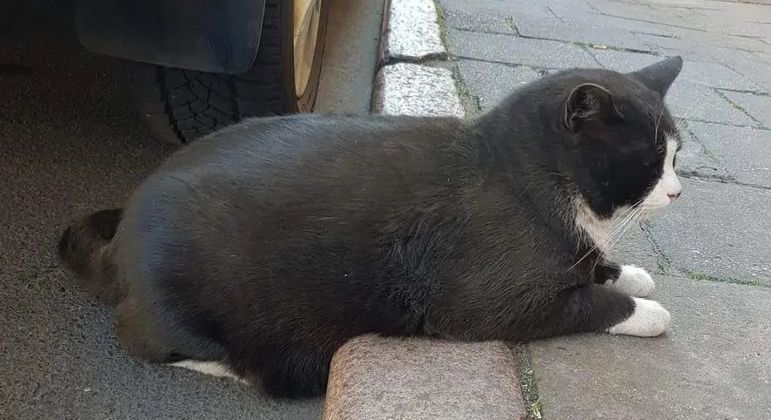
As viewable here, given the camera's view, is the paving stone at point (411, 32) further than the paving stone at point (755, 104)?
No

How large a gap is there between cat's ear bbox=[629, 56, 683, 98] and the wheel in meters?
0.83

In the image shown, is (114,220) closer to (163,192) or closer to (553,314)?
(163,192)

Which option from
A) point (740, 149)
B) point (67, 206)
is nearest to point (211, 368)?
point (67, 206)

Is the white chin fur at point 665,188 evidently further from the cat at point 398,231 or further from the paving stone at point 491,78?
the paving stone at point 491,78

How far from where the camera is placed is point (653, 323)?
61.9 inches

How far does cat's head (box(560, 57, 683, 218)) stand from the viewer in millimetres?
1447

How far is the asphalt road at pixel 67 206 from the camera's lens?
5.12 feet

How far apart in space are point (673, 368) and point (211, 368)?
0.89m

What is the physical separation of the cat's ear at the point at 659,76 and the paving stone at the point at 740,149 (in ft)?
3.15

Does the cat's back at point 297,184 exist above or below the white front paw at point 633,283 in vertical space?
above

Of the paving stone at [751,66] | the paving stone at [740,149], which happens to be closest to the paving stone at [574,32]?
the paving stone at [751,66]

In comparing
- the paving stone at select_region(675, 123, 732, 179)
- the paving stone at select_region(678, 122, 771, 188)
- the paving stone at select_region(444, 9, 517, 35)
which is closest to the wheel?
the paving stone at select_region(675, 123, 732, 179)

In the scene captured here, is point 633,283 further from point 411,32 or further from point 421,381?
point 411,32

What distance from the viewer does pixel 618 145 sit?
147cm
